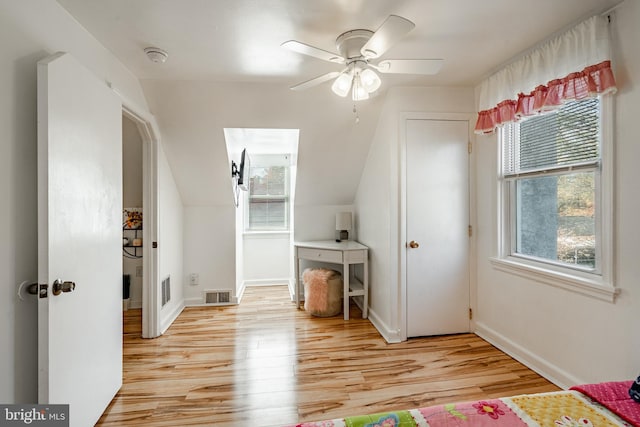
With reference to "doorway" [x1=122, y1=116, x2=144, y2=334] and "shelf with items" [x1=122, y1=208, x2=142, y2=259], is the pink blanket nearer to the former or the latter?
"doorway" [x1=122, y1=116, x2=144, y2=334]

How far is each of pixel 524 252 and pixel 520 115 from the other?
1089 mm

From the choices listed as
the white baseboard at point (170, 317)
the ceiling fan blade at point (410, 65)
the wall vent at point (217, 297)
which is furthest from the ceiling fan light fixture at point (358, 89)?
the wall vent at point (217, 297)

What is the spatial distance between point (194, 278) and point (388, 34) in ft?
10.9

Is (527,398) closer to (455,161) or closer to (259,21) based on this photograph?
(455,161)

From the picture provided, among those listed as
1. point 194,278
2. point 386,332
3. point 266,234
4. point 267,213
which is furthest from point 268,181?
point 386,332

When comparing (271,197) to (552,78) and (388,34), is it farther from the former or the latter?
(552,78)

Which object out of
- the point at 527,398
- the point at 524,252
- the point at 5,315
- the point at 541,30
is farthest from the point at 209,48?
the point at 524,252

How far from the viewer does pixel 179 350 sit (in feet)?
8.25

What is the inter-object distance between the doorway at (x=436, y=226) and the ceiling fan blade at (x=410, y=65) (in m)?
0.93

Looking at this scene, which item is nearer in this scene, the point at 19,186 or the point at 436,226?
the point at 19,186

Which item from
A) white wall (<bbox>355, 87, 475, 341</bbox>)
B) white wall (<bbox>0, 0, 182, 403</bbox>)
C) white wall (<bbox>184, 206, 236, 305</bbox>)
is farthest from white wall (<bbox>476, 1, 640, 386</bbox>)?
white wall (<bbox>0, 0, 182, 403</bbox>)

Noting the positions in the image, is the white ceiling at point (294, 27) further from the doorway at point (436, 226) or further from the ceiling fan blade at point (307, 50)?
the doorway at point (436, 226)

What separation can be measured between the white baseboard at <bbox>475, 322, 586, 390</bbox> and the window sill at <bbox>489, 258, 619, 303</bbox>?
57cm

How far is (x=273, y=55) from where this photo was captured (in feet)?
6.80
